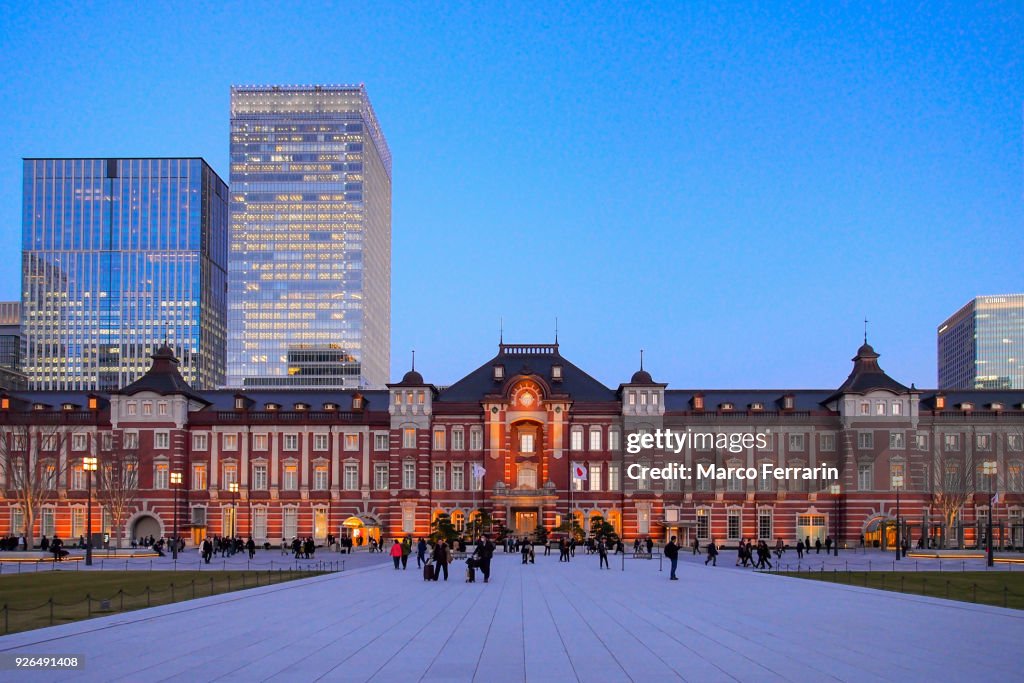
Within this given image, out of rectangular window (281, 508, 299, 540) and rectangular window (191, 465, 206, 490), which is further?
rectangular window (191, 465, 206, 490)

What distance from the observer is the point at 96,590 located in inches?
1622

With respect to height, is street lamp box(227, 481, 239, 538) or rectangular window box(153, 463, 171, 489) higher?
rectangular window box(153, 463, 171, 489)

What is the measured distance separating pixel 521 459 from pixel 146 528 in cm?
3344

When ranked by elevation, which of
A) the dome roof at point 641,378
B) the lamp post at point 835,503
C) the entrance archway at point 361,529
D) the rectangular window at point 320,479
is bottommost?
the entrance archway at point 361,529

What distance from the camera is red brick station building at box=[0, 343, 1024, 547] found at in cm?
9656

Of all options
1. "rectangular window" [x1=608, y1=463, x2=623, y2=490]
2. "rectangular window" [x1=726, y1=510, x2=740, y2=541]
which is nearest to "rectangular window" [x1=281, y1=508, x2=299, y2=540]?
"rectangular window" [x1=608, y1=463, x2=623, y2=490]

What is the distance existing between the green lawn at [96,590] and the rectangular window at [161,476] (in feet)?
142

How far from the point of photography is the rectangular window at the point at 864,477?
3789 inches

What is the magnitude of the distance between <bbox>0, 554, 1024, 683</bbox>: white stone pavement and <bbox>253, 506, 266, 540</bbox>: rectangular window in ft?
199

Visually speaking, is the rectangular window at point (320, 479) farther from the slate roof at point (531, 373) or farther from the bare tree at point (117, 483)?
the bare tree at point (117, 483)

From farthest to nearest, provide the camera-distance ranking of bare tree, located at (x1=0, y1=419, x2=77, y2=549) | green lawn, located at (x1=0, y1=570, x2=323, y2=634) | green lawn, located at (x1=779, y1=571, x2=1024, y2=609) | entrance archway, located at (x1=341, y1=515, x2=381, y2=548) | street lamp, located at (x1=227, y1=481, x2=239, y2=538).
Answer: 1. entrance archway, located at (x1=341, y1=515, x2=381, y2=548)
2. street lamp, located at (x1=227, y1=481, x2=239, y2=538)
3. bare tree, located at (x1=0, y1=419, x2=77, y2=549)
4. green lawn, located at (x1=779, y1=571, x2=1024, y2=609)
5. green lawn, located at (x1=0, y1=570, x2=323, y2=634)

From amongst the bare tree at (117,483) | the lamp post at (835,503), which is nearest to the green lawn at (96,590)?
the bare tree at (117,483)

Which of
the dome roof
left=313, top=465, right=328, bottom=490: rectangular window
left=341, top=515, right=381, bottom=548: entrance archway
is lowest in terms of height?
left=341, top=515, right=381, bottom=548: entrance archway

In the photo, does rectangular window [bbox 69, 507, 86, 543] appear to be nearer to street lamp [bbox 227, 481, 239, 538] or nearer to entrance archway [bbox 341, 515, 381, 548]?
street lamp [bbox 227, 481, 239, 538]
